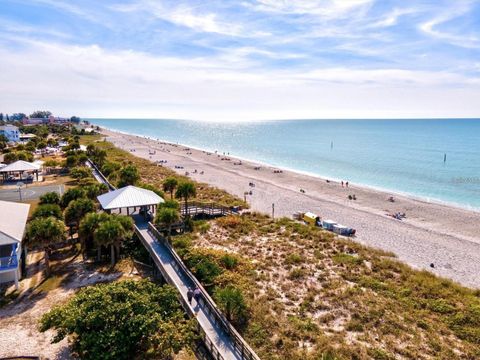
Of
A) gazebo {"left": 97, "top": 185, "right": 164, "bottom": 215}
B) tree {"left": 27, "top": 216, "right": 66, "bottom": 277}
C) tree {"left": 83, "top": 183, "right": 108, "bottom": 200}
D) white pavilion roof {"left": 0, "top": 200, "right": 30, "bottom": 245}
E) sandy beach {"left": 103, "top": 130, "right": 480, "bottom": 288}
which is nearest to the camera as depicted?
white pavilion roof {"left": 0, "top": 200, "right": 30, "bottom": 245}

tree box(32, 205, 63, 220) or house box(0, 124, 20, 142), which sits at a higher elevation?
house box(0, 124, 20, 142)

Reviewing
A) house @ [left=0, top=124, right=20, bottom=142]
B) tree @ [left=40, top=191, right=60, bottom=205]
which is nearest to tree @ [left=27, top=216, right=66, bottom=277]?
tree @ [left=40, top=191, right=60, bottom=205]

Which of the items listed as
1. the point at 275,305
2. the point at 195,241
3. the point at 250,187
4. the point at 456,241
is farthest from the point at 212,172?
the point at 275,305

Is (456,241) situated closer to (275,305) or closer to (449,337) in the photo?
(449,337)

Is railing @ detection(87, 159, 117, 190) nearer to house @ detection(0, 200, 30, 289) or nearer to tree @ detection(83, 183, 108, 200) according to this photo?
tree @ detection(83, 183, 108, 200)

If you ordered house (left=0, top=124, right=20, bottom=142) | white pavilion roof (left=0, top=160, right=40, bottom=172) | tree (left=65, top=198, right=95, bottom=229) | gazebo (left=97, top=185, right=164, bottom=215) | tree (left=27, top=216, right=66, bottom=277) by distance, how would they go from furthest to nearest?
house (left=0, top=124, right=20, bottom=142) → white pavilion roof (left=0, top=160, right=40, bottom=172) → gazebo (left=97, top=185, right=164, bottom=215) → tree (left=65, top=198, right=95, bottom=229) → tree (left=27, top=216, right=66, bottom=277)

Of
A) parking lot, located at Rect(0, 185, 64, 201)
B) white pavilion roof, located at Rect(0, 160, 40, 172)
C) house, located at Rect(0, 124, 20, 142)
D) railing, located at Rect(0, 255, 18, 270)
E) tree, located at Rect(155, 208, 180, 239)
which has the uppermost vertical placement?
house, located at Rect(0, 124, 20, 142)

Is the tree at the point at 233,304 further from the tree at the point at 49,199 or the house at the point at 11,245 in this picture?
the tree at the point at 49,199
